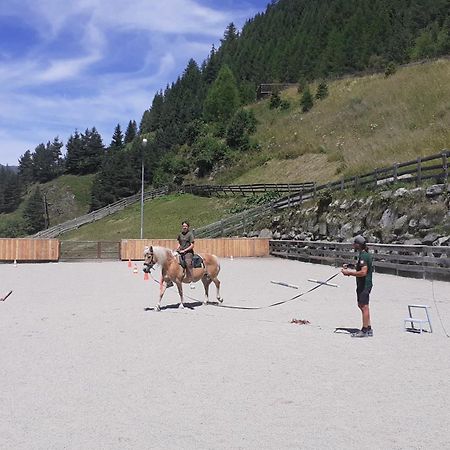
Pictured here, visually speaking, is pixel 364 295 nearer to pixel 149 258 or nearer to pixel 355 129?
Answer: pixel 149 258

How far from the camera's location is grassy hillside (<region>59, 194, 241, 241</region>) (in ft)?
169

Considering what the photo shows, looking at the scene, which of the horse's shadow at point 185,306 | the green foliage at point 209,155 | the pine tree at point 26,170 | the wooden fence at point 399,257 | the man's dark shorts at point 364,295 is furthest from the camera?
the pine tree at point 26,170

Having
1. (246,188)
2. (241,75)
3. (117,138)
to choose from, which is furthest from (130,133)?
(246,188)

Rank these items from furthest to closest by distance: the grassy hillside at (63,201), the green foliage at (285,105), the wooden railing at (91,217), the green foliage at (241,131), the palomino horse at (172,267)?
the grassy hillside at (63,201), the green foliage at (285,105), the green foliage at (241,131), the wooden railing at (91,217), the palomino horse at (172,267)

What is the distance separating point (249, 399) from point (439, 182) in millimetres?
20913

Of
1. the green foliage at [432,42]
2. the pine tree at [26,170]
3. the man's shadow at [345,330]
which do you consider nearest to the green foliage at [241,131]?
the green foliage at [432,42]

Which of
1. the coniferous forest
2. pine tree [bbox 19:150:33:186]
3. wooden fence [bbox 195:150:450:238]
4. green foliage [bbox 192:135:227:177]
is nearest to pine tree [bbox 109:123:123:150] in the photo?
the coniferous forest

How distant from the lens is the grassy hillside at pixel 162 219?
51391mm

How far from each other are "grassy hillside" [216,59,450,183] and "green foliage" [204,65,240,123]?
50.5 feet

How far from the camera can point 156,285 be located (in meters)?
20.0

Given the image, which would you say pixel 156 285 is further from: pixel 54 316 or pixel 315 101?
pixel 315 101

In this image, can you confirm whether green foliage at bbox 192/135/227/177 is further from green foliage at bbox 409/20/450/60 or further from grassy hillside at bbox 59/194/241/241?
green foliage at bbox 409/20/450/60

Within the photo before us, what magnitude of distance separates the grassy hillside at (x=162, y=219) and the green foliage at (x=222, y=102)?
30617 millimetres

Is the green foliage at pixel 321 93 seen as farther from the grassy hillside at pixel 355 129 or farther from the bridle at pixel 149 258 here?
the bridle at pixel 149 258
